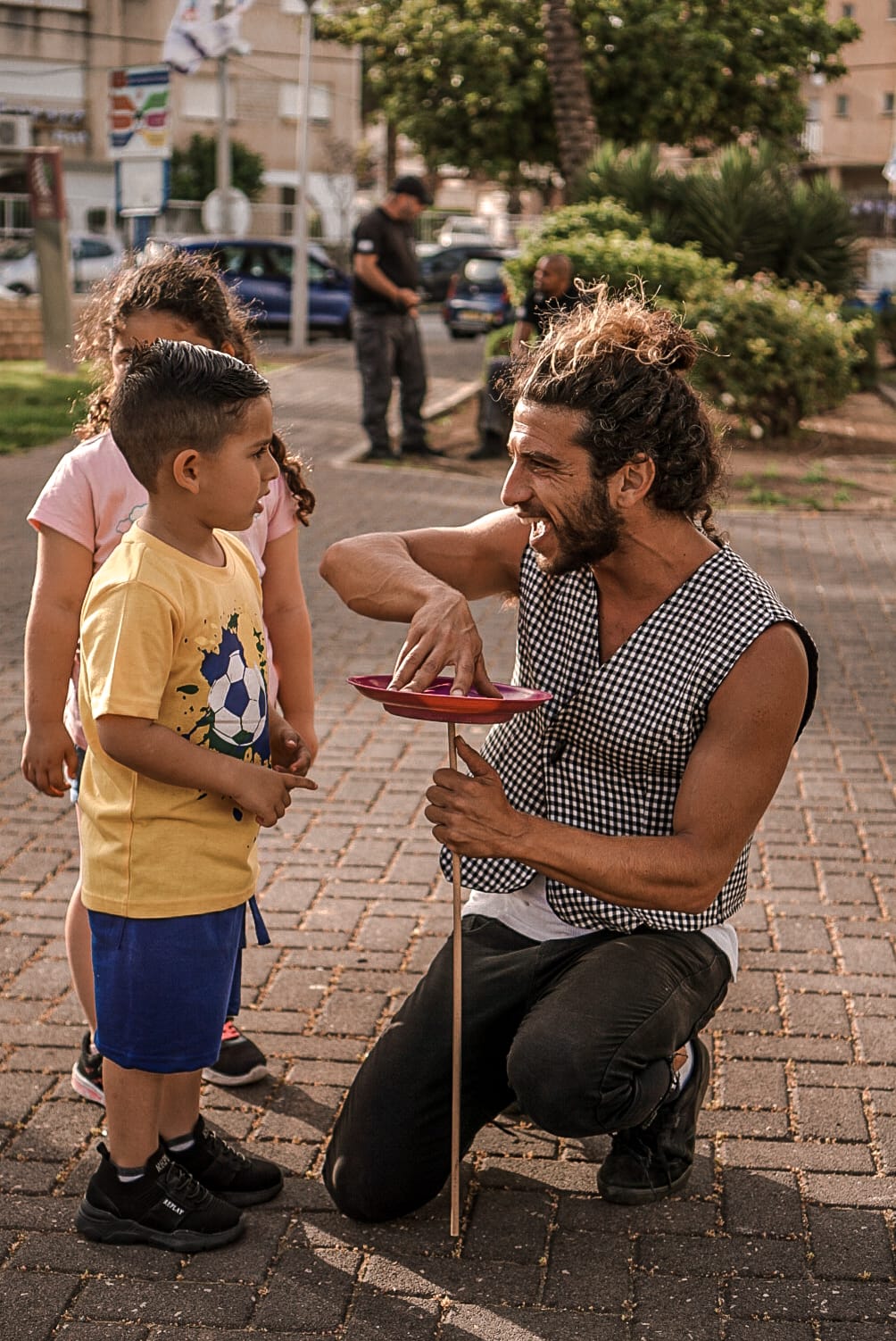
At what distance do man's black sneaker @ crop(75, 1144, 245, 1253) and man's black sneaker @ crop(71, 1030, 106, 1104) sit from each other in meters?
0.49

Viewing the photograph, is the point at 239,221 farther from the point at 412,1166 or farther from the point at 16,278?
the point at 412,1166

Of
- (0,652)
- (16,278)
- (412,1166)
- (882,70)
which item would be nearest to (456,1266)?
(412,1166)

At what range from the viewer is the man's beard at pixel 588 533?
3043mm

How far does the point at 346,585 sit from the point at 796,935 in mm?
1911

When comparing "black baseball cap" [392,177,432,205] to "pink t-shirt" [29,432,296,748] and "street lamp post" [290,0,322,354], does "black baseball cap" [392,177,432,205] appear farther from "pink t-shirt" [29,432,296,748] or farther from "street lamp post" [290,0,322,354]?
"street lamp post" [290,0,322,354]

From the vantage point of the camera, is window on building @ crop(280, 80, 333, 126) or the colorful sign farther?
window on building @ crop(280, 80, 333, 126)

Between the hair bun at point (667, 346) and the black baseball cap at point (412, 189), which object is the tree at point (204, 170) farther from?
the hair bun at point (667, 346)

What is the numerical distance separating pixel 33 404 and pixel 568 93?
869cm

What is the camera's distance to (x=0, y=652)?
7.64 meters

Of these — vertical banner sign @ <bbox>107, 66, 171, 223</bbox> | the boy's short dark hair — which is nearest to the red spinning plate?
the boy's short dark hair

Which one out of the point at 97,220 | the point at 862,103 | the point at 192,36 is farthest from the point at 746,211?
the point at 862,103

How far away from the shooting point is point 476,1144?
3.45 m

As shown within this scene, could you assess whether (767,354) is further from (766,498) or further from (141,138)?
(141,138)

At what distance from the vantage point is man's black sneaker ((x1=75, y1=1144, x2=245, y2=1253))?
3.00 metres
